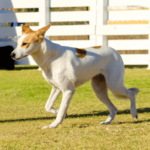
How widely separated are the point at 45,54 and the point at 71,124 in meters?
1.16

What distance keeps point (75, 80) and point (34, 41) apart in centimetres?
77

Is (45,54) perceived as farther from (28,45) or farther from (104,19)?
(104,19)

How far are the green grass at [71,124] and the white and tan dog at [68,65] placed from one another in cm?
31

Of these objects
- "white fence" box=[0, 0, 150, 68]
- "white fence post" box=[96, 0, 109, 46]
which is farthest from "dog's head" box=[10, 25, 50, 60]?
"white fence post" box=[96, 0, 109, 46]

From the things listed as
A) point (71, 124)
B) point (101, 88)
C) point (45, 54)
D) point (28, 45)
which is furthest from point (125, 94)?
point (28, 45)

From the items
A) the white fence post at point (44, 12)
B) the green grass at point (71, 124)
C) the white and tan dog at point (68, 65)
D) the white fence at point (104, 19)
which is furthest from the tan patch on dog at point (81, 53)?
the white fence post at point (44, 12)

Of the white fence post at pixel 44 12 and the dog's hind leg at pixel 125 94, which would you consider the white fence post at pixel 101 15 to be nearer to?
the white fence post at pixel 44 12

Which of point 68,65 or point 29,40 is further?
point 68,65

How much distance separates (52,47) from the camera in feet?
15.2

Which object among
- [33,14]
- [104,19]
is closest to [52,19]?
[33,14]

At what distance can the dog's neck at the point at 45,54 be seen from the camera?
4543 mm

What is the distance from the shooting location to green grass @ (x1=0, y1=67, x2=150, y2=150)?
152 inches

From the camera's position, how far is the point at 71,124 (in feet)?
16.5

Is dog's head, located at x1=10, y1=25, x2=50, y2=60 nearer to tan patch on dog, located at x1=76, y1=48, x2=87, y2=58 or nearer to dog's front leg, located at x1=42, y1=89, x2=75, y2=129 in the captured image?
tan patch on dog, located at x1=76, y1=48, x2=87, y2=58
